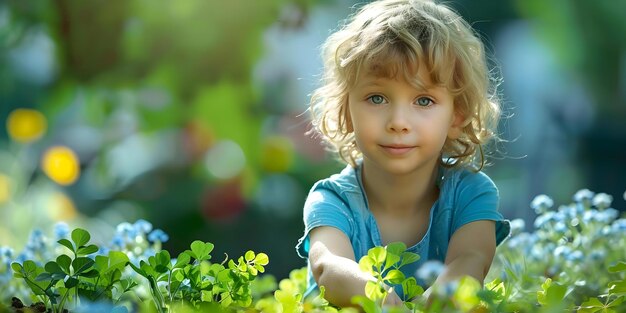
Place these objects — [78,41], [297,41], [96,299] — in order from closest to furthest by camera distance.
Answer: [96,299] → [78,41] → [297,41]

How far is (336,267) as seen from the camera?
186cm

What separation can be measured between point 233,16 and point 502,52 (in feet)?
5.74

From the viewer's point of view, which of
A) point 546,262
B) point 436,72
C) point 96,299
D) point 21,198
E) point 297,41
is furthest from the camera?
point 297,41

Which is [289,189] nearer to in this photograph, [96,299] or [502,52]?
[502,52]

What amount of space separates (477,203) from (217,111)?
8.63 ft

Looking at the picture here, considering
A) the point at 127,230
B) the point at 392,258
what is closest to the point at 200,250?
the point at 392,258

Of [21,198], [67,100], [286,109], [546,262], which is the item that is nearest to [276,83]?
[286,109]

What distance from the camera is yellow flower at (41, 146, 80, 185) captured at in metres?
4.97

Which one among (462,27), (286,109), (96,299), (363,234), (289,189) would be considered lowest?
(96,299)

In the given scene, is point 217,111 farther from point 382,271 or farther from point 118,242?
point 382,271

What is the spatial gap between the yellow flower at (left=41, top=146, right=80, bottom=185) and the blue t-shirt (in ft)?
10.0

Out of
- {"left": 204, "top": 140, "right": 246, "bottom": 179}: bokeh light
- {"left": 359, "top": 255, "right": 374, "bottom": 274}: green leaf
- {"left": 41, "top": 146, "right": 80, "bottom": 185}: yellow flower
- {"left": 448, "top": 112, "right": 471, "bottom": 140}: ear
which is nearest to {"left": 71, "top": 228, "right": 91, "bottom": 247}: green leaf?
{"left": 359, "top": 255, "right": 374, "bottom": 274}: green leaf

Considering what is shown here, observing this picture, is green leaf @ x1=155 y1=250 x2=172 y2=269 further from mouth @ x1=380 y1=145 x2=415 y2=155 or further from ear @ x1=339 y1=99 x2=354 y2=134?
ear @ x1=339 y1=99 x2=354 y2=134

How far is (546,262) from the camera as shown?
2.63m
